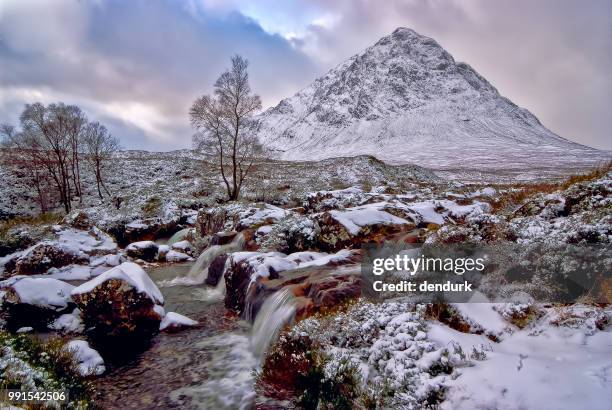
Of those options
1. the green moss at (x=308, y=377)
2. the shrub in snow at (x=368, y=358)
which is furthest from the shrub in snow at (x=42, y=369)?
the shrub in snow at (x=368, y=358)

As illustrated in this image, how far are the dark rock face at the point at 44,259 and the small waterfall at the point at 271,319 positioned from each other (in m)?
11.6

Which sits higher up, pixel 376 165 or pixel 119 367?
pixel 376 165

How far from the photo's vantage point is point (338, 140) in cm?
18275

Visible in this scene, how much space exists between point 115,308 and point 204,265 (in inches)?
305

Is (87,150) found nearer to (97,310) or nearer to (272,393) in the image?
(97,310)

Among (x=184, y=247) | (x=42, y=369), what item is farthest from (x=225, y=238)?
(x=42, y=369)

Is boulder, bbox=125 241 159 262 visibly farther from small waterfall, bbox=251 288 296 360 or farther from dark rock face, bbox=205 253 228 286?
small waterfall, bbox=251 288 296 360

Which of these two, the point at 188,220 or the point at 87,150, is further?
the point at 87,150

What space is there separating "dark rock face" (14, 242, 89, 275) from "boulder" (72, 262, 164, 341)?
27.1 ft

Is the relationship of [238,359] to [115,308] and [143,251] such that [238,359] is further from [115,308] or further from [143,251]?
[143,251]

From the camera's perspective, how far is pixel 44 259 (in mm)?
15633

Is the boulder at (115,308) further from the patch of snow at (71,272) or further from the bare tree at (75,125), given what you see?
the bare tree at (75,125)

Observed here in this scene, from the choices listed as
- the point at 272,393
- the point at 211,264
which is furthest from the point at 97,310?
the point at 211,264

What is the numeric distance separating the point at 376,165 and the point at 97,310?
4105 centimetres
